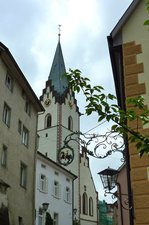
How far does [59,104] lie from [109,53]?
181 feet

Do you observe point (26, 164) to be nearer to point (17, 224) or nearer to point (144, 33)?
point (17, 224)

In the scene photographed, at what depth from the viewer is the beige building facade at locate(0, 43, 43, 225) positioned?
24.4m

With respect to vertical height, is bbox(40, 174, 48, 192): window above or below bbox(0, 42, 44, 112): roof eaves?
below

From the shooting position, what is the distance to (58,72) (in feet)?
240

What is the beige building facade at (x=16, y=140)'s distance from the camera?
24375mm

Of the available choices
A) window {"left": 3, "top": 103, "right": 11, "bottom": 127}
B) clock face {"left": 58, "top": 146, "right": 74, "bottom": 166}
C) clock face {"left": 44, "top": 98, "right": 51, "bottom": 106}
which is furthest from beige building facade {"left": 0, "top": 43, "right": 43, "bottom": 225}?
clock face {"left": 44, "top": 98, "right": 51, "bottom": 106}

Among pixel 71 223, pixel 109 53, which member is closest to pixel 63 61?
pixel 71 223

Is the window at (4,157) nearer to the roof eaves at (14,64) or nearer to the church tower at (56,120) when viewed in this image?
the roof eaves at (14,64)

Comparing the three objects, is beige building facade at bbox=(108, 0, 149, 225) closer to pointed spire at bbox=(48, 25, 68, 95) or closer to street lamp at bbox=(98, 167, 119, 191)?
street lamp at bbox=(98, 167, 119, 191)

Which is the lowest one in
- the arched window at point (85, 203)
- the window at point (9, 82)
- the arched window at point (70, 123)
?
the arched window at point (85, 203)

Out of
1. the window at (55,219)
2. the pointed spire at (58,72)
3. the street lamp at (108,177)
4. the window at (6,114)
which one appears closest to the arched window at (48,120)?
the pointed spire at (58,72)

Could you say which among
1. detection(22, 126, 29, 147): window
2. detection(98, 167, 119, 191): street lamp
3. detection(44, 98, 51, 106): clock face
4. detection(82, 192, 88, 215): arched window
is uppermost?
detection(44, 98, 51, 106): clock face

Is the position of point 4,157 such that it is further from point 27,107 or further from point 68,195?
point 68,195

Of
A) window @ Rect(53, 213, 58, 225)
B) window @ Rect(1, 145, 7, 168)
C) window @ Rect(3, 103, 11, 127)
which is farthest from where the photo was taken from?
window @ Rect(53, 213, 58, 225)
